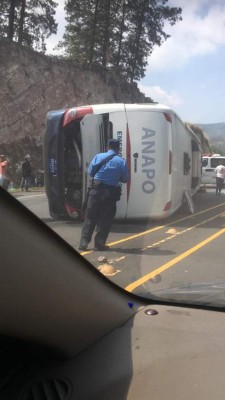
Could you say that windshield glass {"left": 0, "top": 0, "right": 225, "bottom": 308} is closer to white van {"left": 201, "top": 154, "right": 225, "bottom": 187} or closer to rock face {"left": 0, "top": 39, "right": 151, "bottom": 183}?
rock face {"left": 0, "top": 39, "right": 151, "bottom": 183}

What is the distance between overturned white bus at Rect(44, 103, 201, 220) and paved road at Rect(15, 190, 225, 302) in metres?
0.32

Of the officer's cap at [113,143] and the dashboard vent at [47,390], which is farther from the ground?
the officer's cap at [113,143]

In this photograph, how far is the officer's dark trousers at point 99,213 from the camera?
17.6 ft

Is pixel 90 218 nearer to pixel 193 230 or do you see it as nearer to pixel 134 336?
pixel 193 230

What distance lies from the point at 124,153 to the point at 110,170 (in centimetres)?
57

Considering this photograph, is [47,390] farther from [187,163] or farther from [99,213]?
[187,163]

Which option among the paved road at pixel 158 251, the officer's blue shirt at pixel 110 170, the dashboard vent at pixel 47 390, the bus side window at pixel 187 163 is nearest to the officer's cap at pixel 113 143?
the officer's blue shirt at pixel 110 170

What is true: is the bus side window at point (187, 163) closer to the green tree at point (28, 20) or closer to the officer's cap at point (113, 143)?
the officer's cap at point (113, 143)

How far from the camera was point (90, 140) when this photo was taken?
18.5ft

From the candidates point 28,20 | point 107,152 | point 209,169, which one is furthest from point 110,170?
point 209,169

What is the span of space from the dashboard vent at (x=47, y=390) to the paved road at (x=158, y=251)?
0.89 metres

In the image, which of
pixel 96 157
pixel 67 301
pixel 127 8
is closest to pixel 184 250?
pixel 96 157

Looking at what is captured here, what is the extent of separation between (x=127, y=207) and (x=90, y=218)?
125cm

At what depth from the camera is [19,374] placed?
2307mm
